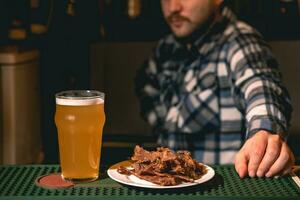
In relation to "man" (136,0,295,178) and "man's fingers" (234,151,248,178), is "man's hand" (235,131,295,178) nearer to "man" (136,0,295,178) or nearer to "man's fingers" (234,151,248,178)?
"man's fingers" (234,151,248,178)

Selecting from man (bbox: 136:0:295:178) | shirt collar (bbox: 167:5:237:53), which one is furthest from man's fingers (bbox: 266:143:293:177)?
shirt collar (bbox: 167:5:237:53)

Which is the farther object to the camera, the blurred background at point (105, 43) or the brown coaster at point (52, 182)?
the blurred background at point (105, 43)

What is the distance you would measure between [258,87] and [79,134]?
957 millimetres

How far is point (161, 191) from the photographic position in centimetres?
111

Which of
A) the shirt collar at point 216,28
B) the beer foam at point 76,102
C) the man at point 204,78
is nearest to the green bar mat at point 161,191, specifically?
the beer foam at point 76,102

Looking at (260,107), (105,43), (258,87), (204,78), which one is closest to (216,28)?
(204,78)

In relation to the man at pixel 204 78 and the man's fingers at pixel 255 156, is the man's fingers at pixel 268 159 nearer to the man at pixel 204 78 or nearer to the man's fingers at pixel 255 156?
the man's fingers at pixel 255 156

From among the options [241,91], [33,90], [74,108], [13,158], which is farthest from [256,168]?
[33,90]

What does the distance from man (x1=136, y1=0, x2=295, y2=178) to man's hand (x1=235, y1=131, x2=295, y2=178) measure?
794 millimetres

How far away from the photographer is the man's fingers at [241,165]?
1.24 meters

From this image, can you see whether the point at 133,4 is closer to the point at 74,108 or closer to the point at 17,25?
the point at 17,25

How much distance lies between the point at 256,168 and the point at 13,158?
7.02 ft

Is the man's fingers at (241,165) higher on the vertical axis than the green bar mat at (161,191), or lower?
higher

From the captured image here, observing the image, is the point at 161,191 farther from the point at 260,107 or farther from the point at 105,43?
the point at 105,43
